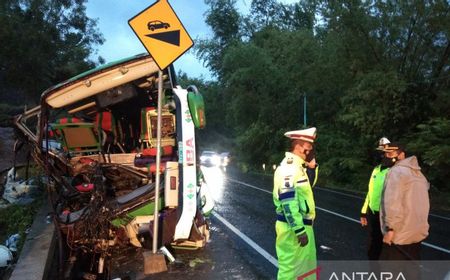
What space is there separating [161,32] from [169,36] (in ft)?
0.36

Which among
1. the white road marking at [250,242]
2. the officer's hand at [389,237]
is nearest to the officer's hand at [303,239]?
the officer's hand at [389,237]

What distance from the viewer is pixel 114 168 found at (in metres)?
7.72

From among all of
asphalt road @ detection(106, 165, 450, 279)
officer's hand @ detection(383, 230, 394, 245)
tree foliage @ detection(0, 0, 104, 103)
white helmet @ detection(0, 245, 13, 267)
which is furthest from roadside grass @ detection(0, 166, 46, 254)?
tree foliage @ detection(0, 0, 104, 103)

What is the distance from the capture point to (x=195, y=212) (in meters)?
6.36

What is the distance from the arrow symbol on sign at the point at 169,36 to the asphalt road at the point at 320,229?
3145mm

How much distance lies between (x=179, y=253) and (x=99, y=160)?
7.77 ft

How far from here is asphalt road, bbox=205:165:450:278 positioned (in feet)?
23.4

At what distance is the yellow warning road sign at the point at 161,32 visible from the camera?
5.89 m

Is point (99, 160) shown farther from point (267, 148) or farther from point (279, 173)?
point (267, 148)

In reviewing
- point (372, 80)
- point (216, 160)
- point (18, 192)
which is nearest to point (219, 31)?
point (216, 160)

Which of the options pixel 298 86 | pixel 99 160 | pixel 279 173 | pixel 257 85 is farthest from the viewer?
pixel 257 85

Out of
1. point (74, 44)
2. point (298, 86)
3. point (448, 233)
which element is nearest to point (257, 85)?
point (298, 86)

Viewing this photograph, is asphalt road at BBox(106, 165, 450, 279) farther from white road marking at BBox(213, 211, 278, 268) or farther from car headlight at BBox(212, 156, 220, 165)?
car headlight at BBox(212, 156, 220, 165)

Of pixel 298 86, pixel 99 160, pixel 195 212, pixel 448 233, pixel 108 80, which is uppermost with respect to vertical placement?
pixel 298 86
